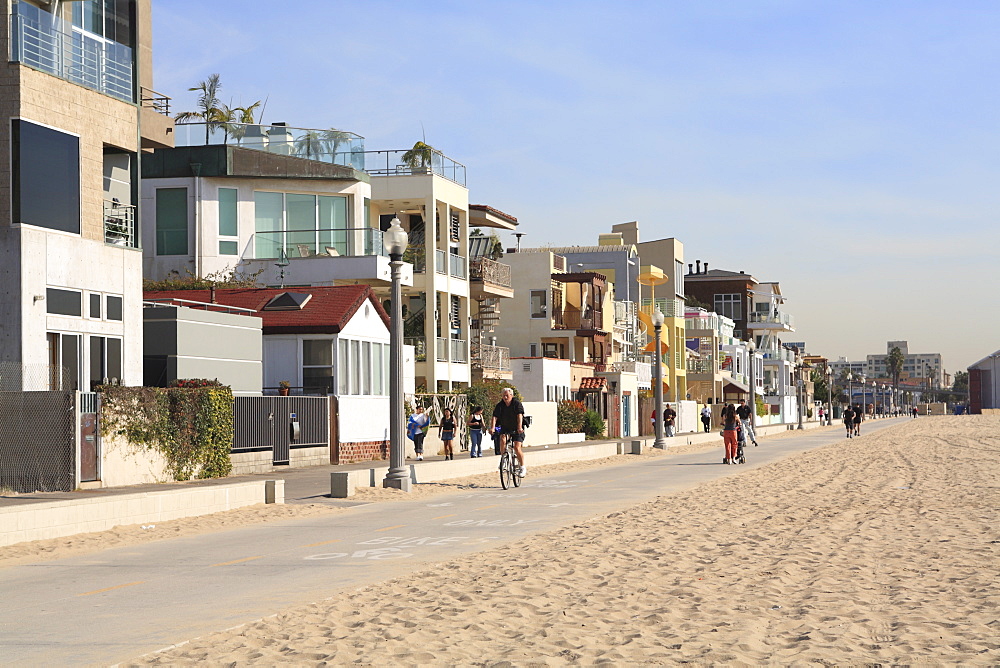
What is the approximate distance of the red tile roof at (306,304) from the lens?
116ft

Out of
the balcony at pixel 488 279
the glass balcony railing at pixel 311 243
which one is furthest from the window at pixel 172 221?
the balcony at pixel 488 279

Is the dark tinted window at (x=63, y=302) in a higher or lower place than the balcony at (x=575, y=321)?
lower

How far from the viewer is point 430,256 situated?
49.5m

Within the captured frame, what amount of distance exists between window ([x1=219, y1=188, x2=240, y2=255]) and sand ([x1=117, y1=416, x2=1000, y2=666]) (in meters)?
29.3

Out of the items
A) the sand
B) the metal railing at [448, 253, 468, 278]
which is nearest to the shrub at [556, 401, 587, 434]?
the metal railing at [448, 253, 468, 278]

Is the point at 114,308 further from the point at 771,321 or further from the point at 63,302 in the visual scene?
the point at 771,321

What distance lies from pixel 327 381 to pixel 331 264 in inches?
339

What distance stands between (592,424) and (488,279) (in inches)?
501

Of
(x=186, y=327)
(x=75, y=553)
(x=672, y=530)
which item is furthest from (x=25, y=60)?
(x=672, y=530)

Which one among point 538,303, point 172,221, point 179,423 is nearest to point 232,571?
point 179,423

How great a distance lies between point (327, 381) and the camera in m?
35.6

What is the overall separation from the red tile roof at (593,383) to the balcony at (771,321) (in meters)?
74.0

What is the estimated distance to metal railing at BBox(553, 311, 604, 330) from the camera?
235 ft

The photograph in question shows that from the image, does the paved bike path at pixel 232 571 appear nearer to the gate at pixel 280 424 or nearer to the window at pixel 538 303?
the gate at pixel 280 424
